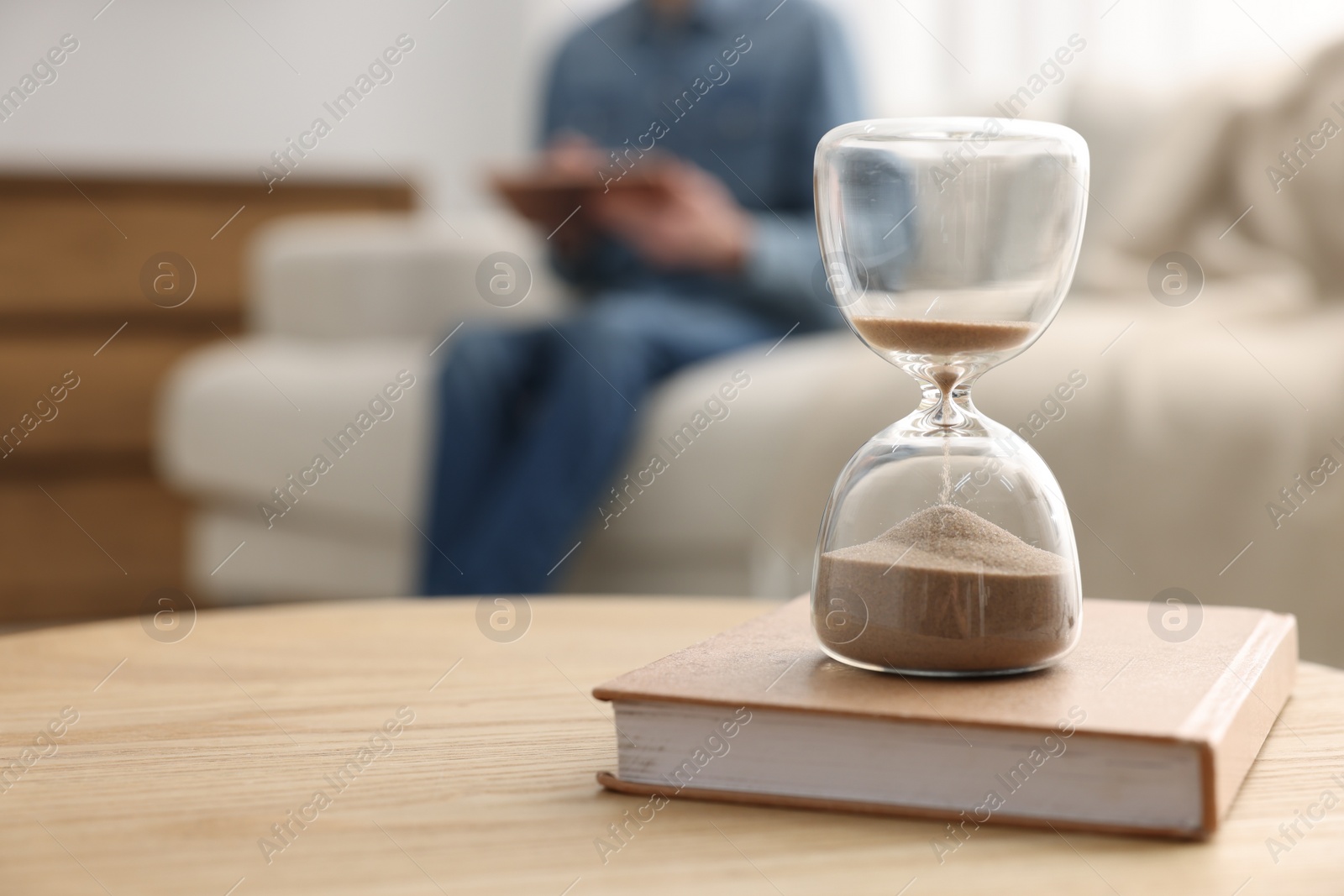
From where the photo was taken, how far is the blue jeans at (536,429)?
174 cm

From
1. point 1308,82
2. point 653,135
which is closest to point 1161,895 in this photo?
point 1308,82

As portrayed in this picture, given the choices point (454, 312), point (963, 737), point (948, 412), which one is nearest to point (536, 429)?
point (454, 312)

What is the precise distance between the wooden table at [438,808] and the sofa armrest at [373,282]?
1586 millimetres

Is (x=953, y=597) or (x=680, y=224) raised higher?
(x=680, y=224)

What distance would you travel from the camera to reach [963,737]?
1.61 feet

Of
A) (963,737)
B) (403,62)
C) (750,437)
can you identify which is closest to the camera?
(963,737)

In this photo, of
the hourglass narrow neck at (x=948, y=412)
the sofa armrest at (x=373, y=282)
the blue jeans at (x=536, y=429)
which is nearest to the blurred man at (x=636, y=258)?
the blue jeans at (x=536, y=429)

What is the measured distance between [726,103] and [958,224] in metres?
1.80

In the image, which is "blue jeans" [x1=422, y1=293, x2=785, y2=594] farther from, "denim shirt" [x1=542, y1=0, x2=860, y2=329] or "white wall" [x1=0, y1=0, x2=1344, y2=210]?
"white wall" [x1=0, y1=0, x2=1344, y2=210]

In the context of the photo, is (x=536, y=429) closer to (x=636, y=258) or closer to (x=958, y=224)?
(x=636, y=258)

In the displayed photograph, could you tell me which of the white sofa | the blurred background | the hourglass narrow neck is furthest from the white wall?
the hourglass narrow neck

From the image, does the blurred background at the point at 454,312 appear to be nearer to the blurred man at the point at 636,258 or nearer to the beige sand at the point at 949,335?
the blurred man at the point at 636,258

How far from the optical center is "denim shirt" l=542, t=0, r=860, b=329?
224 centimetres

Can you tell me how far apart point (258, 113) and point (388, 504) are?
2011mm
